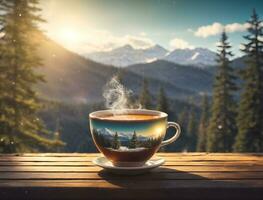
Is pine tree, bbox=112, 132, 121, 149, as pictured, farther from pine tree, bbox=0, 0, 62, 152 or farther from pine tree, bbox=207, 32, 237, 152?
pine tree, bbox=207, 32, 237, 152

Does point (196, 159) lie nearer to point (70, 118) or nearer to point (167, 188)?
point (167, 188)

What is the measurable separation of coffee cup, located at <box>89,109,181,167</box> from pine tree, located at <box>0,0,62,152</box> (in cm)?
2194

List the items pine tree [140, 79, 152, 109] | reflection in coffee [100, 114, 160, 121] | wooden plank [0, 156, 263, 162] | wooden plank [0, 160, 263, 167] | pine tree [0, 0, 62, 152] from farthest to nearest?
pine tree [140, 79, 152, 109] → pine tree [0, 0, 62, 152] → wooden plank [0, 156, 263, 162] → wooden plank [0, 160, 263, 167] → reflection in coffee [100, 114, 160, 121]

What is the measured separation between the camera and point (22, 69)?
81.7 feet

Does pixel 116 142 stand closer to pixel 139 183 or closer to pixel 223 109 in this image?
pixel 139 183

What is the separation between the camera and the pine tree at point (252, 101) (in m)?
41.4

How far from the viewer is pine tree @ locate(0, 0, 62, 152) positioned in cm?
2427

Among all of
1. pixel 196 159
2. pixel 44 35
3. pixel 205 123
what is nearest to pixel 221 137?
pixel 44 35

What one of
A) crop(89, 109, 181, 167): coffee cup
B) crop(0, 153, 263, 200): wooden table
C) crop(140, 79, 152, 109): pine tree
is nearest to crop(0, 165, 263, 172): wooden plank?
crop(0, 153, 263, 200): wooden table

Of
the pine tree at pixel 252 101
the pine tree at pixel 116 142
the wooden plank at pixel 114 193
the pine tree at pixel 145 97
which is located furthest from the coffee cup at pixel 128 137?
the pine tree at pixel 145 97

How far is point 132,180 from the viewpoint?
2.56 m

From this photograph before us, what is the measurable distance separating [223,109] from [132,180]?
143 feet

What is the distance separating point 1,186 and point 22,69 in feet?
76.6

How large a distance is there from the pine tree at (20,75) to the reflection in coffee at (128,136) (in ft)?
72.0
